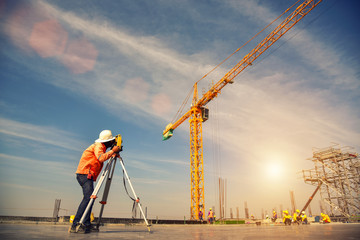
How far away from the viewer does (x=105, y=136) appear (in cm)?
464

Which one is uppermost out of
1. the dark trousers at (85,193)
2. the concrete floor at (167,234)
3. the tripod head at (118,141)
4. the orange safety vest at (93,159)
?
the tripod head at (118,141)

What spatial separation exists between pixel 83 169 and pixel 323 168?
120 ft

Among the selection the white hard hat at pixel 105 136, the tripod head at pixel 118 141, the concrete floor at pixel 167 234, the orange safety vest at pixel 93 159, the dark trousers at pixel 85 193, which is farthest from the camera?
the tripod head at pixel 118 141

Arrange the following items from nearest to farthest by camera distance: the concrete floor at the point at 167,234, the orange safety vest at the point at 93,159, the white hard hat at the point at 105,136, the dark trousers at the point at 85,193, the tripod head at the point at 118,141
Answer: the concrete floor at the point at 167,234
the dark trousers at the point at 85,193
the orange safety vest at the point at 93,159
the white hard hat at the point at 105,136
the tripod head at the point at 118,141

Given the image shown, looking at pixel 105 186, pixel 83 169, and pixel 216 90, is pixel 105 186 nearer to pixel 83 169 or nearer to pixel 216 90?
pixel 83 169

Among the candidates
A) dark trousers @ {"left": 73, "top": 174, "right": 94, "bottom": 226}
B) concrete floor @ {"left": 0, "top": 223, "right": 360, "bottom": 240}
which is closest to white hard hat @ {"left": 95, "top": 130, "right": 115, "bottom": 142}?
dark trousers @ {"left": 73, "top": 174, "right": 94, "bottom": 226}

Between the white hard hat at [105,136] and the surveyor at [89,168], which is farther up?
the white hard hat at [105,136]

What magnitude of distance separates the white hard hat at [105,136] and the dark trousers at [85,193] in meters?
0.79

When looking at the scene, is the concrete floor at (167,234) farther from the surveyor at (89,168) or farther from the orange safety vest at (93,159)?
the orange safety vest at (93,159)

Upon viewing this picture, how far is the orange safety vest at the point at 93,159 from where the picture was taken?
428cm

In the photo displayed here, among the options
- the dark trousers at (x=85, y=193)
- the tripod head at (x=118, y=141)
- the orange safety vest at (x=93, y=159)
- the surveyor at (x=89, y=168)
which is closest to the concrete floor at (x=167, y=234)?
the dark trousers at (x=85, y=193)

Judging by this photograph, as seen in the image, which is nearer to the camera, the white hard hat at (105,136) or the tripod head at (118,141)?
the white hard hat at (105,136)

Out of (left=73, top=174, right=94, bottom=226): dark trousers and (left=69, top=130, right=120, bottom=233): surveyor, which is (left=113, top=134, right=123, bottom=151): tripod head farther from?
(left=73, top=174, right=94, bottom=226): dark trousers

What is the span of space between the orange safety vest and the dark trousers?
0.12 m
